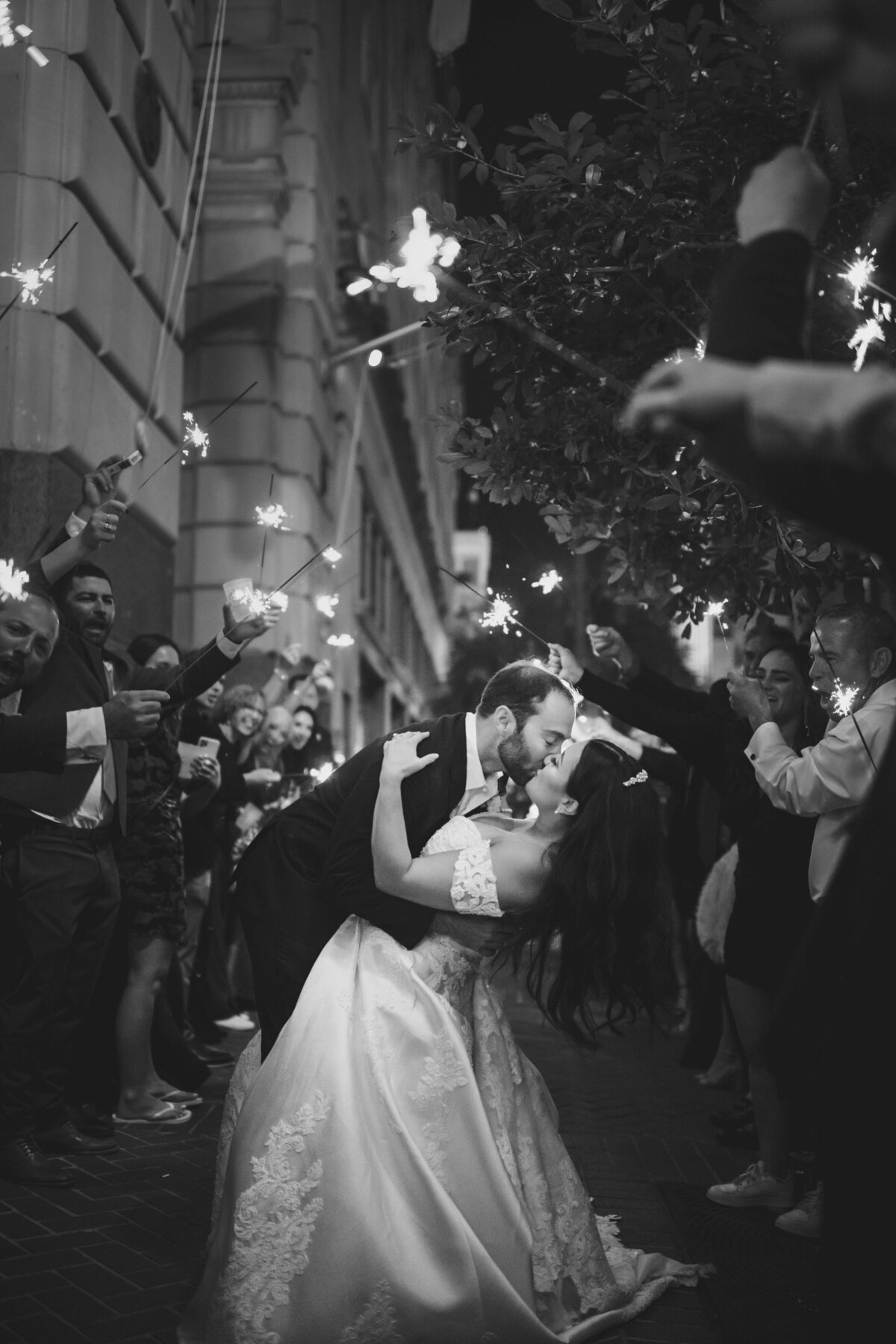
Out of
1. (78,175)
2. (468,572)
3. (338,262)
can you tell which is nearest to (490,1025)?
(78,175)

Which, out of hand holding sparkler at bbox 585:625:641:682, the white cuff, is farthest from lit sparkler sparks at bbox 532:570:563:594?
the white cuff

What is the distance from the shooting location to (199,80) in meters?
12.8

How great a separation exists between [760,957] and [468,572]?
3842 inches

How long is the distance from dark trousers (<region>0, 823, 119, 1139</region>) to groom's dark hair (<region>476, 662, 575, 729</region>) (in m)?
1.97

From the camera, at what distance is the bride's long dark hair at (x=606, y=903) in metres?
3.30

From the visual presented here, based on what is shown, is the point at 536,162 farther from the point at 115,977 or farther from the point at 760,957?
the point at 115,977

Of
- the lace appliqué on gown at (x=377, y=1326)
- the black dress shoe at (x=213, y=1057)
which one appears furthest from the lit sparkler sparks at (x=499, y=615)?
the black dress shoe at (x=213, y=1057)

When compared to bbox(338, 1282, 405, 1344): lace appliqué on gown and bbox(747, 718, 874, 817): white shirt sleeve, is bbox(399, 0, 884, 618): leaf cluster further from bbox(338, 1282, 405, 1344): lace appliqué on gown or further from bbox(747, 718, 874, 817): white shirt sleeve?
bbox(338, 1282, 405, 1344): lace appliqué on gown


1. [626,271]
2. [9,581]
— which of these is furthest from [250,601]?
[626,271]

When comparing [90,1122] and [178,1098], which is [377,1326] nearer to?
[90,1122]

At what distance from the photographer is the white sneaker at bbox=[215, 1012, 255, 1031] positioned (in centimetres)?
775

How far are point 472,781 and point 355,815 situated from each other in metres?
0.38

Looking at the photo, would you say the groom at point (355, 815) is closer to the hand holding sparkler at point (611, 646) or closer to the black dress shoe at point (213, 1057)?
the hand holding sparkler at point (611, 646)

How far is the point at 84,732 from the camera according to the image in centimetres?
447
